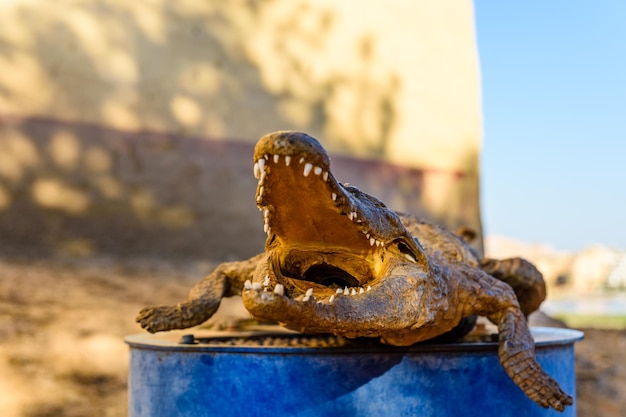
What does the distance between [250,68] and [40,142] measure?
68.3 inches

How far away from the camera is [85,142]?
459 cm

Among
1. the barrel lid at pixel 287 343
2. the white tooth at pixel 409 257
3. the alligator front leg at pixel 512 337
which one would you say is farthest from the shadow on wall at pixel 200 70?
the white tooth at pixel 409 257

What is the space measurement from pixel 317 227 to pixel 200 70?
11.4ft

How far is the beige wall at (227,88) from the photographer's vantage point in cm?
450

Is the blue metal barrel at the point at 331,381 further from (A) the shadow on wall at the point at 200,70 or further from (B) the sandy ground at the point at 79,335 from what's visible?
(A) the shadow on wall at the point at 200,70

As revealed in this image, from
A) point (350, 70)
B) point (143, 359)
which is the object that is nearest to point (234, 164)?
point (350, 70)

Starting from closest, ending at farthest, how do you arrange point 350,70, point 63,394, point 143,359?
1. point 143,359
2. point 63,394
3. point 350,70

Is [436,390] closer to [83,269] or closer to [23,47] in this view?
[83,269]

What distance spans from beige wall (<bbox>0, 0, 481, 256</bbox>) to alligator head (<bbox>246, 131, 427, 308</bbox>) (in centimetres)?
297

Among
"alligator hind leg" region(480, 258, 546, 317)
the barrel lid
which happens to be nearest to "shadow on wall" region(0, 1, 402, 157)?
the barrel lid

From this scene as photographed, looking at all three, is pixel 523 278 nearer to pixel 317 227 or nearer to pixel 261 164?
pixel 317 227

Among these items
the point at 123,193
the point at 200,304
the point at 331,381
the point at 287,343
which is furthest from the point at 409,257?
the point at 123,193

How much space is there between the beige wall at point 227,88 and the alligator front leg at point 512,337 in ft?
9.68

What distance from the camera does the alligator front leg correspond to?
2061 mm
